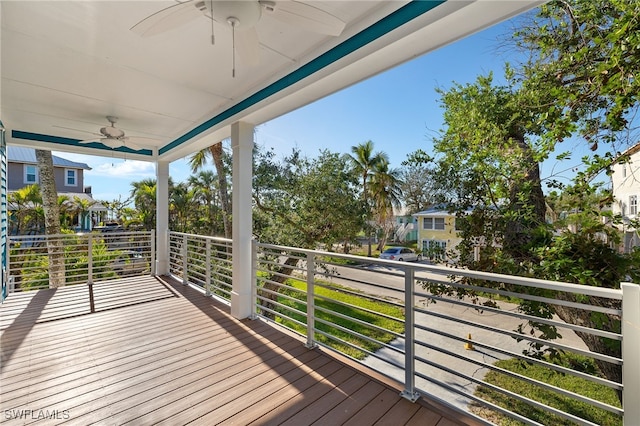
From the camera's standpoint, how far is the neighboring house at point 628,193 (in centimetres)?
234

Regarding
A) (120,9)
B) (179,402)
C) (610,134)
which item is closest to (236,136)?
(120,9)

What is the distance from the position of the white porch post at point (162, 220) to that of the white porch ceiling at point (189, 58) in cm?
185

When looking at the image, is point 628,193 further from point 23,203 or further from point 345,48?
point 23,203

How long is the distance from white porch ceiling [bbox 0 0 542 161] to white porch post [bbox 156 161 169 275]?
6.07 ft

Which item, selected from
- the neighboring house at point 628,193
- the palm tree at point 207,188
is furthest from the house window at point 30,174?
the neighboring house at point 628,193

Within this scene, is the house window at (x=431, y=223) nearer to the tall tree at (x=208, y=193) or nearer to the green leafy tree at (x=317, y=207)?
the green leafy tree at (x=317, y=207)

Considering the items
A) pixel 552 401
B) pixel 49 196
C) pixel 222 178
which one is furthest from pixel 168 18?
pixel 222 178

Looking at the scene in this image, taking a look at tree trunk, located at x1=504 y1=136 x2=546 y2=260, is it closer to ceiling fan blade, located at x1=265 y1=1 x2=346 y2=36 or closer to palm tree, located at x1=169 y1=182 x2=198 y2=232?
ceiling fan blade, located at x1=265 y1=1 x2=346 y2=36

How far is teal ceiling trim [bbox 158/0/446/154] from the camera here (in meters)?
1.70

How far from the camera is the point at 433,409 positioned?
183 cm

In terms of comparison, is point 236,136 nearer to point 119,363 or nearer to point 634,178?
point 119,363

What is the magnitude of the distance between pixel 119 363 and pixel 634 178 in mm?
4704

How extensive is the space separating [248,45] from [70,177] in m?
18.4

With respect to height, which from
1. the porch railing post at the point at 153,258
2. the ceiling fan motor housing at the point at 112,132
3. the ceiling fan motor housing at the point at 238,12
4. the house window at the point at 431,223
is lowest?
the porch railing post at the point at 153,258
